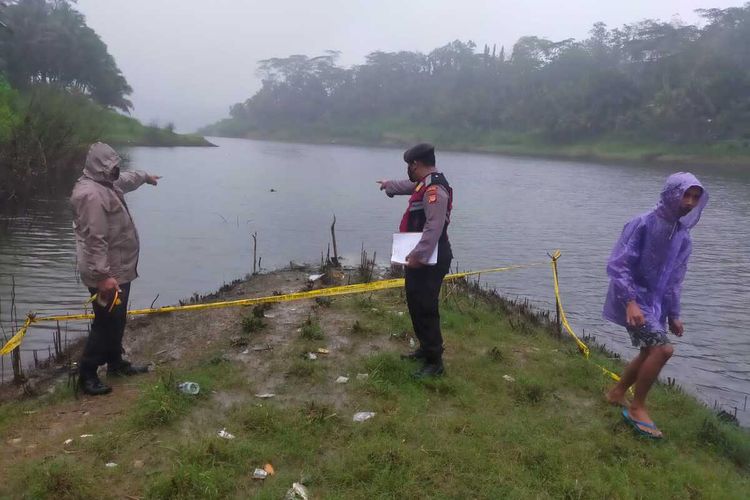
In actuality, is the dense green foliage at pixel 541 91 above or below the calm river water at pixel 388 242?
above

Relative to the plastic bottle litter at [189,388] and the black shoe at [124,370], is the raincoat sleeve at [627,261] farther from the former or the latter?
the black shoe at [124,370]

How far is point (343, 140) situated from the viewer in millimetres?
113688

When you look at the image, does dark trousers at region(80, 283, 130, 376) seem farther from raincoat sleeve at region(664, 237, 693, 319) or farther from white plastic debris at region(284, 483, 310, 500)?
raincoat sleeve at region(664, 237, 693, 319)

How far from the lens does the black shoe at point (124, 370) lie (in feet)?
19.0

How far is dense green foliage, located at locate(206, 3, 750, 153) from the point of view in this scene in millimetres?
66625

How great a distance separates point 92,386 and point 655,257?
483 cm

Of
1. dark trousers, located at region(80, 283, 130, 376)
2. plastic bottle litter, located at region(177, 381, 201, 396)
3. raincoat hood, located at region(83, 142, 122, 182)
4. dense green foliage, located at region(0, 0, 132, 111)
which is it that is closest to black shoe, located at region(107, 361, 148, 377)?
dark trousers, located at region(80, 283, 130, 376)

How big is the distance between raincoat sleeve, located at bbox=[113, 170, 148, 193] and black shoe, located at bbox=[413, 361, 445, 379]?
10.5 feet

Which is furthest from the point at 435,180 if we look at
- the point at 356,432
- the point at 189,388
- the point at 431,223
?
the point at 189,388

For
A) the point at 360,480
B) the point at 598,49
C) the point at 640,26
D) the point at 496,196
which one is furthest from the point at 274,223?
the point at 598,49

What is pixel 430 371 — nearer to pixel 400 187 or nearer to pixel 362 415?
pixel 362 415

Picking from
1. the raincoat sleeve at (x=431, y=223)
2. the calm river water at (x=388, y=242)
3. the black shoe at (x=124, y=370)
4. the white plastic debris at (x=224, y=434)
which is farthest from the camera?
the calm river water at (x=388, y=242)

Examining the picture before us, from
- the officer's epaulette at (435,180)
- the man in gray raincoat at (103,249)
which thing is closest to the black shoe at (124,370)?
the man in gray raincoat at (103,249)

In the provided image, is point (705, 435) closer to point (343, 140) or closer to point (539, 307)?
point (539, 307)
